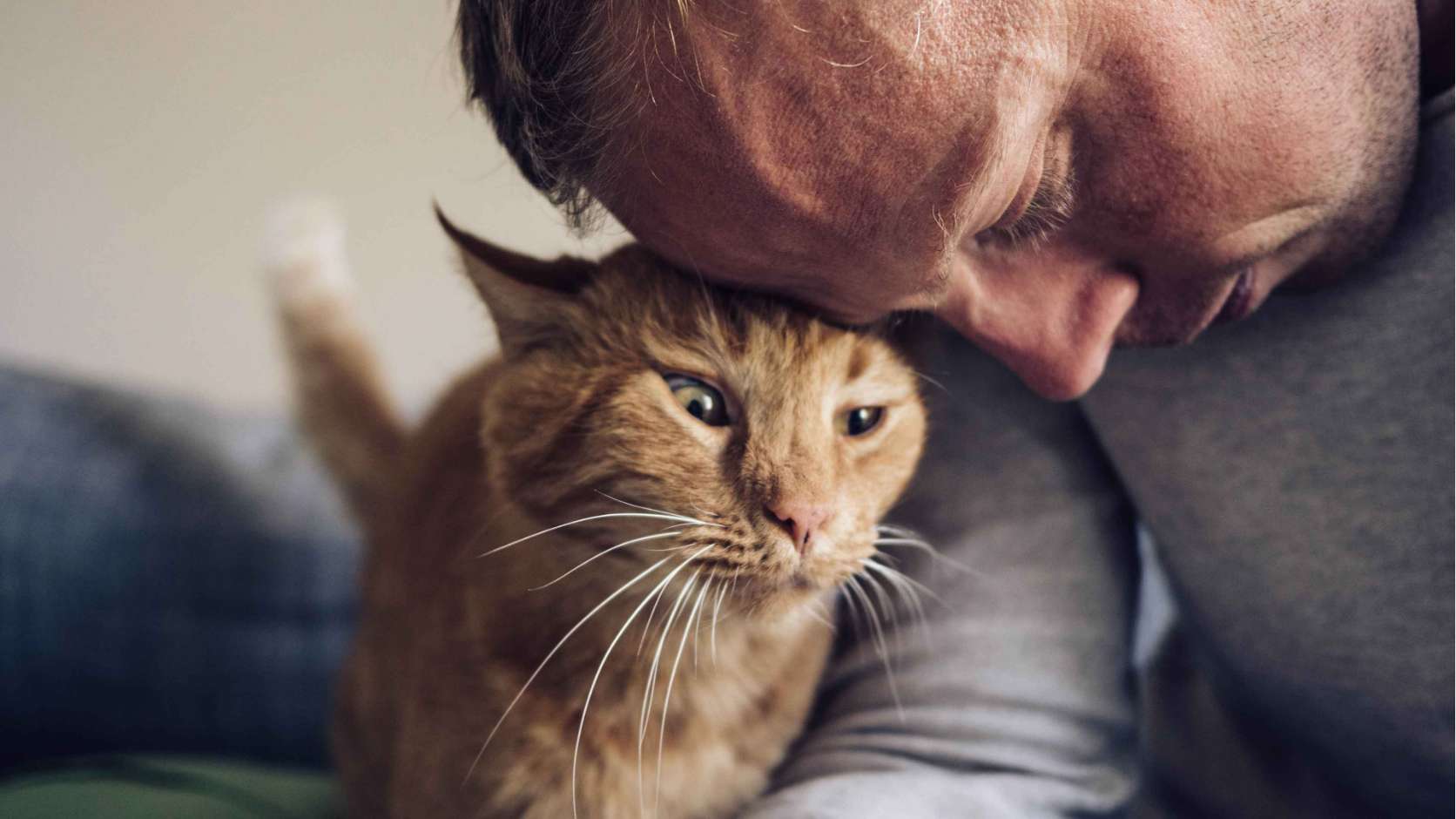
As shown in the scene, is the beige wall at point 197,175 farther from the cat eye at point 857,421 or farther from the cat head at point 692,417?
the cat eye at point 857,421

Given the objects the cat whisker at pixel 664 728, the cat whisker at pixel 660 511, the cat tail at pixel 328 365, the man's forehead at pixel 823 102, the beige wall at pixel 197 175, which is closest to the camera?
the man's forehead at pixel 823 102

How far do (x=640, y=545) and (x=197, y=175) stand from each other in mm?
1720

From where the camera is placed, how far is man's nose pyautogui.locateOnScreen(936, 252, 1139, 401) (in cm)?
73

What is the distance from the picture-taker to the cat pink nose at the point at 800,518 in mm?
735

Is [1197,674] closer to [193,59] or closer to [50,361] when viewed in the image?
[193,59]

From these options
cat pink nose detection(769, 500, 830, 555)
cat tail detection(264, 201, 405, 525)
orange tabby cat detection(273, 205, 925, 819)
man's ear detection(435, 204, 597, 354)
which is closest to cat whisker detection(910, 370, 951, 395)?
orange tabby cat detection(273, 205, 925, 819)

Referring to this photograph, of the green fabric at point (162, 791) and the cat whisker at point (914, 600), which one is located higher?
the cat whisker at point (914, 600)

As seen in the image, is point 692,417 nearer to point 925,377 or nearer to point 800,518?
point 800,518

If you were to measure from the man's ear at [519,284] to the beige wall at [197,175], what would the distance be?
870 millimetres

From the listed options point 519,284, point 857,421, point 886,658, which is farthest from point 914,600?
point 519,284

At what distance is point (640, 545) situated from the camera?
797mm

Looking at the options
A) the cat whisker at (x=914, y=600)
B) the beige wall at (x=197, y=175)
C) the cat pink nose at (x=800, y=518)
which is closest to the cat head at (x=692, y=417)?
the cat pink nose at (x=800, y=518)

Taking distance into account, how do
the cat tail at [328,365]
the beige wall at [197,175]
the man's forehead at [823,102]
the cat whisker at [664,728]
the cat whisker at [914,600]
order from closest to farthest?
the man's forehead at [823,102] < the cat whisker at [664,728] < the cat whisker at [914,600] < the cat tail at [328,365] < the beige wall at [197,175]

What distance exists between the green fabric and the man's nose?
106 centimetres
